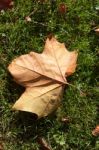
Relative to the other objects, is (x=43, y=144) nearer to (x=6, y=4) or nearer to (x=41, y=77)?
(x=41, y=77)

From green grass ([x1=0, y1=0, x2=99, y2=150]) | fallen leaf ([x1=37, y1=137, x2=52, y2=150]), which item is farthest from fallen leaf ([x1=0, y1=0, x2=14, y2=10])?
fallen leaf ([x1=37, y1=137, x2=52, y2=150])

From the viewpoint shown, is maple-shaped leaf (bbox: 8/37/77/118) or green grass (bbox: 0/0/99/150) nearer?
maple-shaped leaf (bbox: 8/37/77/118)

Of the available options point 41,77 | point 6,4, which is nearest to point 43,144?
point 41,77

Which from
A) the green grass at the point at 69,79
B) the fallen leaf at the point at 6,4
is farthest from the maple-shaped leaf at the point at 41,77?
the fallen leaf at the point at 6,4

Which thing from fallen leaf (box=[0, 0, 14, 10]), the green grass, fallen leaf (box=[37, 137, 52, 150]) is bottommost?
fallen leaf (box=[37, 137, 52, 150])

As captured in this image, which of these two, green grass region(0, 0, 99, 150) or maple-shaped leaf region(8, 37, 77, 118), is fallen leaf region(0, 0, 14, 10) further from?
maple-shaped leaf region(8, 37, 77, 118)

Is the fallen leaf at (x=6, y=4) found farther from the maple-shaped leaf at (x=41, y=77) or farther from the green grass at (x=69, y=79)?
the maple-shaped leaf at (x=41, y=77)

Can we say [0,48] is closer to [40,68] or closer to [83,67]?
[40,68]

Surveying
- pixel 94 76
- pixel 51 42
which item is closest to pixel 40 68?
pixel 51 42
